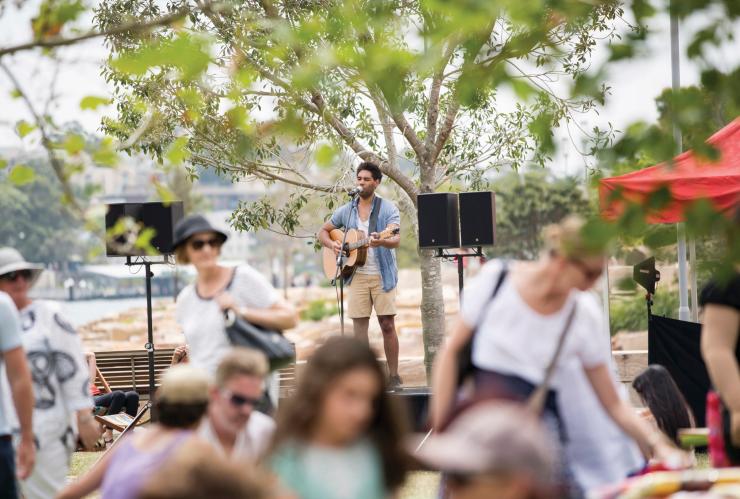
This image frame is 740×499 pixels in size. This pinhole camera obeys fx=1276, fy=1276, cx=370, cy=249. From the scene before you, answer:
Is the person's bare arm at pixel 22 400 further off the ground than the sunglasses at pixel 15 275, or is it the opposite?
the sunglasses at pixel 15 275

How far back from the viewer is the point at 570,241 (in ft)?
10.9

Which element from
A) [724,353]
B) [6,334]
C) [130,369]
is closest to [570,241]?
[724,353]

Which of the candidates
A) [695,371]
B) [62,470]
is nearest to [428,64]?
[62,470]

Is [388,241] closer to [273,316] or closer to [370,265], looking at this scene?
[370,265]

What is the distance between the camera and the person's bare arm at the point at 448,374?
13.1 feet

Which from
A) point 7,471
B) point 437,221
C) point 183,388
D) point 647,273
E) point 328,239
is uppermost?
point 437,221

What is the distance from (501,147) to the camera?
15.0 m

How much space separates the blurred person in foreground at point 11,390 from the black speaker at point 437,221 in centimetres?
614

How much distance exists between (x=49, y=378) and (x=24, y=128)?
71.2 inches

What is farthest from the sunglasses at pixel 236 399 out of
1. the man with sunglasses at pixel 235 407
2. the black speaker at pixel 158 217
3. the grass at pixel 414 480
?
the black speaker at pixel 158 217

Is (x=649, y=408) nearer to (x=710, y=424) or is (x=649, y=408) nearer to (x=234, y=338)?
(x=710, y=424)

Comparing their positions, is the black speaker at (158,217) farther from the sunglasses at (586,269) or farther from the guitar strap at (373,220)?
the sunglasses at (586,269)

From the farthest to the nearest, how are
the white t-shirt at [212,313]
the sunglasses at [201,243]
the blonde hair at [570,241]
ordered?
the sunglasses at [201,243] < the white t-shirt at [212,313] < the blonde hair at [570,241]

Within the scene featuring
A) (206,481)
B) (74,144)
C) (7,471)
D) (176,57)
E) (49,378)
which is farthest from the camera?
(49,378)
